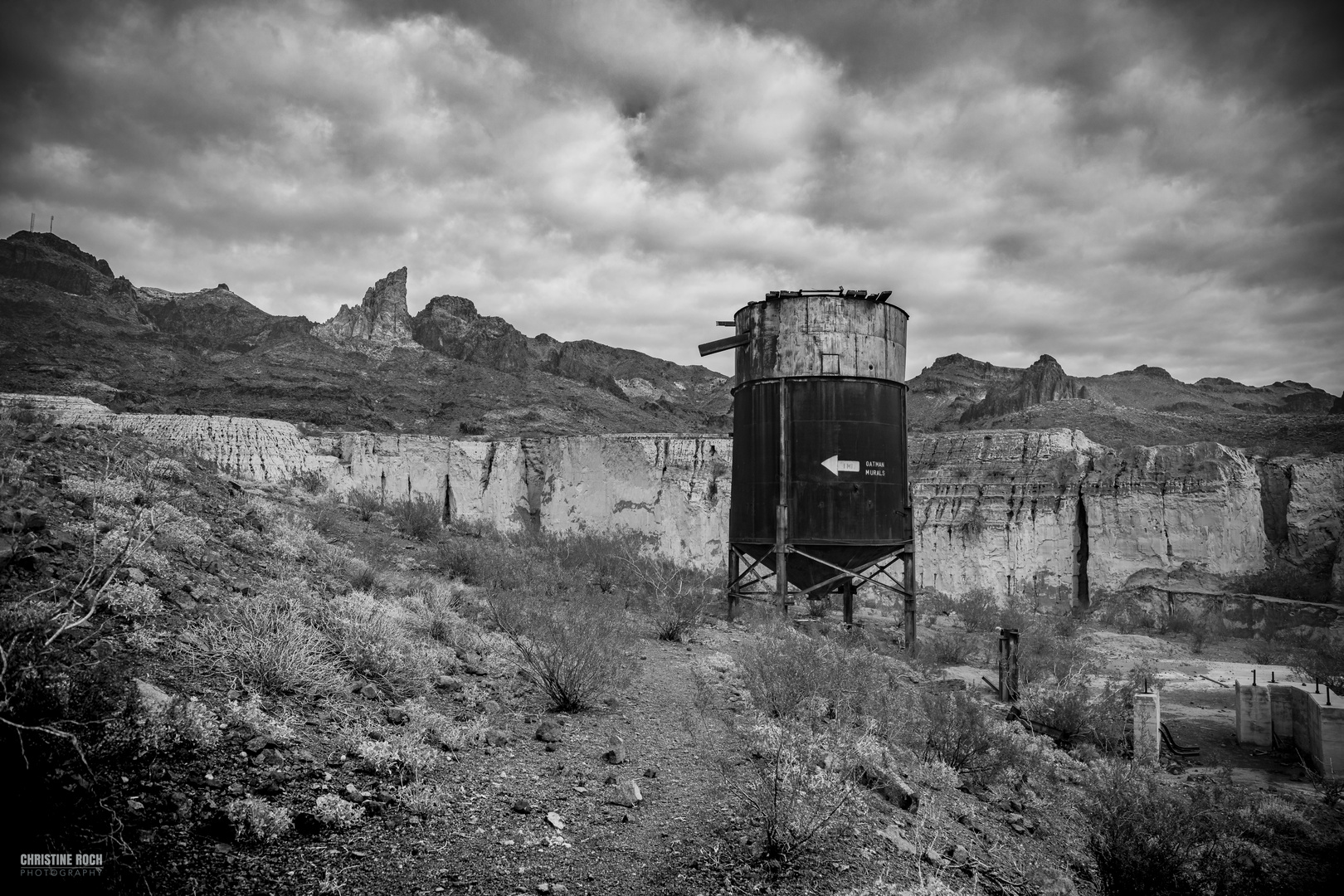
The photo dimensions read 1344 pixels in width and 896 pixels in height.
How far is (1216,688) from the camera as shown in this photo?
1203 centimetres

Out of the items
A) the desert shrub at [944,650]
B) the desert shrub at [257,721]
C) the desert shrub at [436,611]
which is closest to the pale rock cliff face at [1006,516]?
the desert shrub at [944,650]

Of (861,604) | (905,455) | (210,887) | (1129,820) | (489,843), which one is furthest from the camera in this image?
(861,604)

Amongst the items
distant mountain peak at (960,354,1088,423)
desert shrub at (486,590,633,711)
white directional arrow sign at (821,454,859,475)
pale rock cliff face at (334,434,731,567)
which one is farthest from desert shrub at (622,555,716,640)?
distant mountain peak at (960,354,1088,423)

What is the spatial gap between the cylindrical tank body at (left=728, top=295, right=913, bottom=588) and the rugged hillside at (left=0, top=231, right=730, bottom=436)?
106 feet

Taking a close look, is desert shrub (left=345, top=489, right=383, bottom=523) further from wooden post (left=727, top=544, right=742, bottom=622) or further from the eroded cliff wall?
wooden post (left=727, top=544, right=742, bottom=622)

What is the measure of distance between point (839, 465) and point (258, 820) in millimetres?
9582

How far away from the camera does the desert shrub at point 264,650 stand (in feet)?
14.1

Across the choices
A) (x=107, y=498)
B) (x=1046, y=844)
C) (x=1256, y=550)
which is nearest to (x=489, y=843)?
(x=1046, y=844)

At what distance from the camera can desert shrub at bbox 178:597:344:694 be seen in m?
4.30

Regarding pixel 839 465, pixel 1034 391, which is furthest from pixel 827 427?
pixel 1034 391

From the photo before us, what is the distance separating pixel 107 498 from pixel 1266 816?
10842 mm

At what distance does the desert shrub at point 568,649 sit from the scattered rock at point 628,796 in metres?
1.50

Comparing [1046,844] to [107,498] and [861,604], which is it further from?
[861,604]

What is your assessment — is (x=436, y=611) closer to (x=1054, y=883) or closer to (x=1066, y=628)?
(x=1054, y=883)
